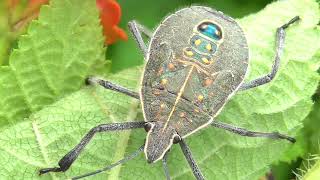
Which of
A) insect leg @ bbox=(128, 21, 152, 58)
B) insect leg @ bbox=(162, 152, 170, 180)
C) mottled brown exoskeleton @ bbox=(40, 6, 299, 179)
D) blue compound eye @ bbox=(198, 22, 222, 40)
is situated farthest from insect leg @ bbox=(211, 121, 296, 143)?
insect leg @ bbox=(128, 21, 152, 58)

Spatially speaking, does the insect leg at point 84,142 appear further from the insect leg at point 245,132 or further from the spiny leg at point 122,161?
the insect leg at point 245,132

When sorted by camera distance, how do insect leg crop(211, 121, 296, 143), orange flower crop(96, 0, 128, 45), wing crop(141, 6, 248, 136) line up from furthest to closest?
orange flower crop(96, 0, 128, 45)
insect leg crop(211, 121, 296, 143)
wing crop(141, 6, 248, 136)

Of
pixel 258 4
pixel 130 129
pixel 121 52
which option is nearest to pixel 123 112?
pixel 130 129

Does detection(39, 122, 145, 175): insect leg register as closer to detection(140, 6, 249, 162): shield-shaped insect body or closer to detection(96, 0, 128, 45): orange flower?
detection(140, 6, 249, 162): shield-shaped insect body

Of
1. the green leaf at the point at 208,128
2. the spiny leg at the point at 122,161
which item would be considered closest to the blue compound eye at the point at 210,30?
the green leaf at the point at 208,128

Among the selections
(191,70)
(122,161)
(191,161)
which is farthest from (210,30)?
(122,161)

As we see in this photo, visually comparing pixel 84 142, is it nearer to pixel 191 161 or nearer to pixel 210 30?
pixel 191 161
